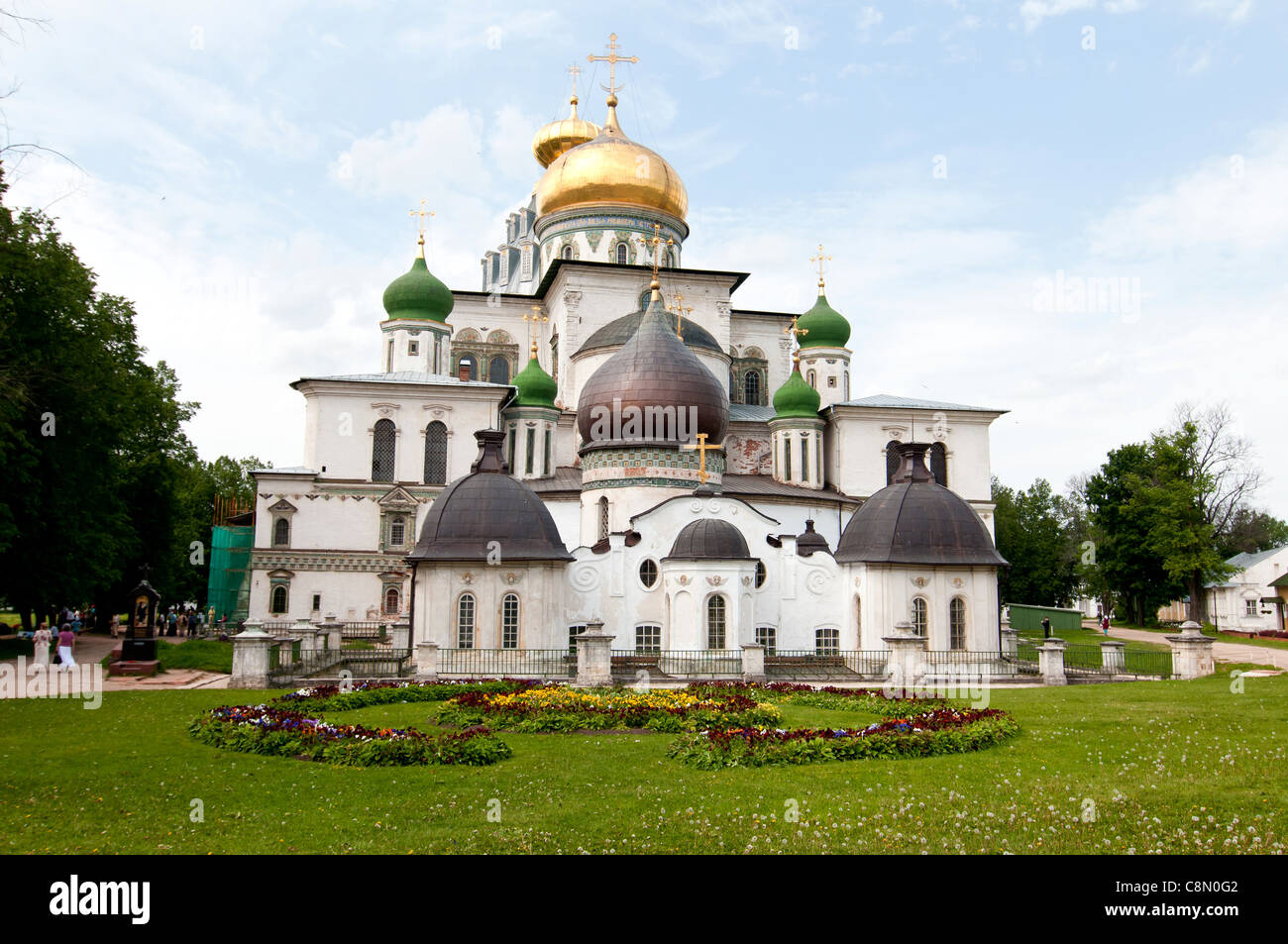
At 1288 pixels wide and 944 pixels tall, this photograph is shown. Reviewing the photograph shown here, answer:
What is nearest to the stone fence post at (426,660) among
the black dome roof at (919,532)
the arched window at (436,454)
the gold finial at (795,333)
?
the black dome roof at (919,532)

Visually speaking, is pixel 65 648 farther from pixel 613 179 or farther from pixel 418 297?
pixel 613 179

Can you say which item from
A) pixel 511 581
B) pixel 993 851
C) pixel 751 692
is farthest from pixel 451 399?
pixel 993 851

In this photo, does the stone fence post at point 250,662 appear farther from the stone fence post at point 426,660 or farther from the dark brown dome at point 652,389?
the dark brown dome at point 652,389

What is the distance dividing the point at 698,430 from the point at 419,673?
1140 cm

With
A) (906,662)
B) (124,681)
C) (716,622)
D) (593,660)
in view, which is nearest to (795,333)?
(716,622)

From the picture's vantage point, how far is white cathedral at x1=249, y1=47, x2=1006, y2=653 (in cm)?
2320

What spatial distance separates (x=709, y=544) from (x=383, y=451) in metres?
15.8

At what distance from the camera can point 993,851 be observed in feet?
23.7

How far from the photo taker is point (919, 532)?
77.1 ft

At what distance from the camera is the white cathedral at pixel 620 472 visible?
23.2 meters

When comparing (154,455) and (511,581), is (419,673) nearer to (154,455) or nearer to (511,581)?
(511,581)

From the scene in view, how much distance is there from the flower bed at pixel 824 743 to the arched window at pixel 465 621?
1084 centimetres

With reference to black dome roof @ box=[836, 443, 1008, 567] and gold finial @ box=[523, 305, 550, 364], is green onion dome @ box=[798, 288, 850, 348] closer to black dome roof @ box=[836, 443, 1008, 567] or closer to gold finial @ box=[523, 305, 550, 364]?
gold finial @ box=[523, 305, 550, 364]

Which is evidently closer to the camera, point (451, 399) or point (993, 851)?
point (993, 851)
